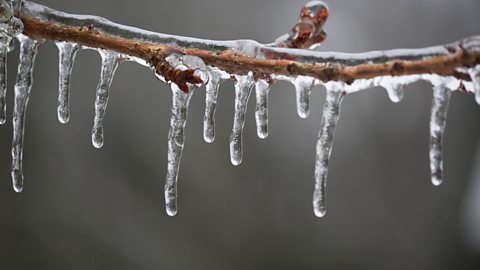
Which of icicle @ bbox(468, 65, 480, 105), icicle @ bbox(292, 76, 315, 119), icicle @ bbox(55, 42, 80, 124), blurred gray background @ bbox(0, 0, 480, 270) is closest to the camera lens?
icicle @ bbox(468, 65, 480, 105)

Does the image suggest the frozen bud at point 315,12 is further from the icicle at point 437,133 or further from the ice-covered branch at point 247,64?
the icicle at point 437,133

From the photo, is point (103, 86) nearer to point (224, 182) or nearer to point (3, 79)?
point (3, 79)

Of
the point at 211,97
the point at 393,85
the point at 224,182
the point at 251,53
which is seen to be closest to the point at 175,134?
the point at 211,97

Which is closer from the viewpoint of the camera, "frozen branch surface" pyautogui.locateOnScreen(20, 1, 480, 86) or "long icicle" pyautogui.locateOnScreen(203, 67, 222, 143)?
"frozen branch surface" pyautogui.locateOnScreen(20, 1, 480, 86)

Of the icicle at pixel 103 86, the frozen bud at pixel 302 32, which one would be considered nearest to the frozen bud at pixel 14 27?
the icicle at pixel 103 86

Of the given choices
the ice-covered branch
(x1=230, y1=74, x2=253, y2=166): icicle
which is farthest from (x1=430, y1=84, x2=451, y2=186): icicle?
(x1=230, y1=74, x2=253, y2=166): icicle

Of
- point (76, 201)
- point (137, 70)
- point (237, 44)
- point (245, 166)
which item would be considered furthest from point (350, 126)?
point (237, 44)

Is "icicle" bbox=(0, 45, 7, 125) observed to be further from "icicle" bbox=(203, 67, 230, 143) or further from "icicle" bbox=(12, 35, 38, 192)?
"icicle" bbox=(203, 67, 230, 143)
